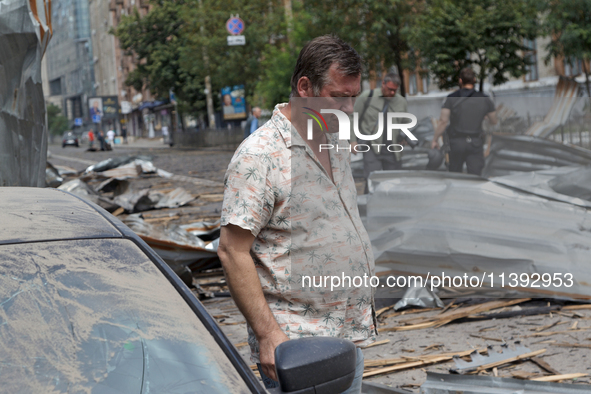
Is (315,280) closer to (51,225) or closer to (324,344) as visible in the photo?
(324,344)

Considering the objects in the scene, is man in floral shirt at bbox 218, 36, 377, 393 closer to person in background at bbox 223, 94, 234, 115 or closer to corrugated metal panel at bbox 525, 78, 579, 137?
corrugated metal panel at bbox 525, 78, 579, 137

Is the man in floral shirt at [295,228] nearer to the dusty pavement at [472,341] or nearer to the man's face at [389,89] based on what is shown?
the dusty pavement at [472,341]

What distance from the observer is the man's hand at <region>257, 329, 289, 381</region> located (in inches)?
86.4

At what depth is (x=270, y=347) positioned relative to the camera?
2.20m

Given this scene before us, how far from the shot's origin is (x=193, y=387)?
1699 millimetres

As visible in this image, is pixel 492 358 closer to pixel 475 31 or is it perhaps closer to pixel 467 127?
pixel 467 127

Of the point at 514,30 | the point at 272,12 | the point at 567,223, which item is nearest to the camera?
the point at 567,223

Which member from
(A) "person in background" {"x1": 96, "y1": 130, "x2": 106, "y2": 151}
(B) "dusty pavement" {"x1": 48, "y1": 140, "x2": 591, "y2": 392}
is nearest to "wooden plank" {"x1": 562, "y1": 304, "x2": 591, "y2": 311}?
(B) "dusty pavement" {"x1": 48, "y1": 140, "x2": 591, "y2": 392}

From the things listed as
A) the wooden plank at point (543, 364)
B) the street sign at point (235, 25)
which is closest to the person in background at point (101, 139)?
the street sign at point (235, 25)

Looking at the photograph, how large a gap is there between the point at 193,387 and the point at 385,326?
12.7 ft

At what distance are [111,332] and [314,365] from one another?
1.72 ft

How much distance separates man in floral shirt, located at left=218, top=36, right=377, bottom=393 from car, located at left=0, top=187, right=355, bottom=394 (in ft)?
0.87

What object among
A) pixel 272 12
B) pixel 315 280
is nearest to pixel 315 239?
pixel 315 280

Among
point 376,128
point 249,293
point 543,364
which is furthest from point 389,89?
point 249,293
